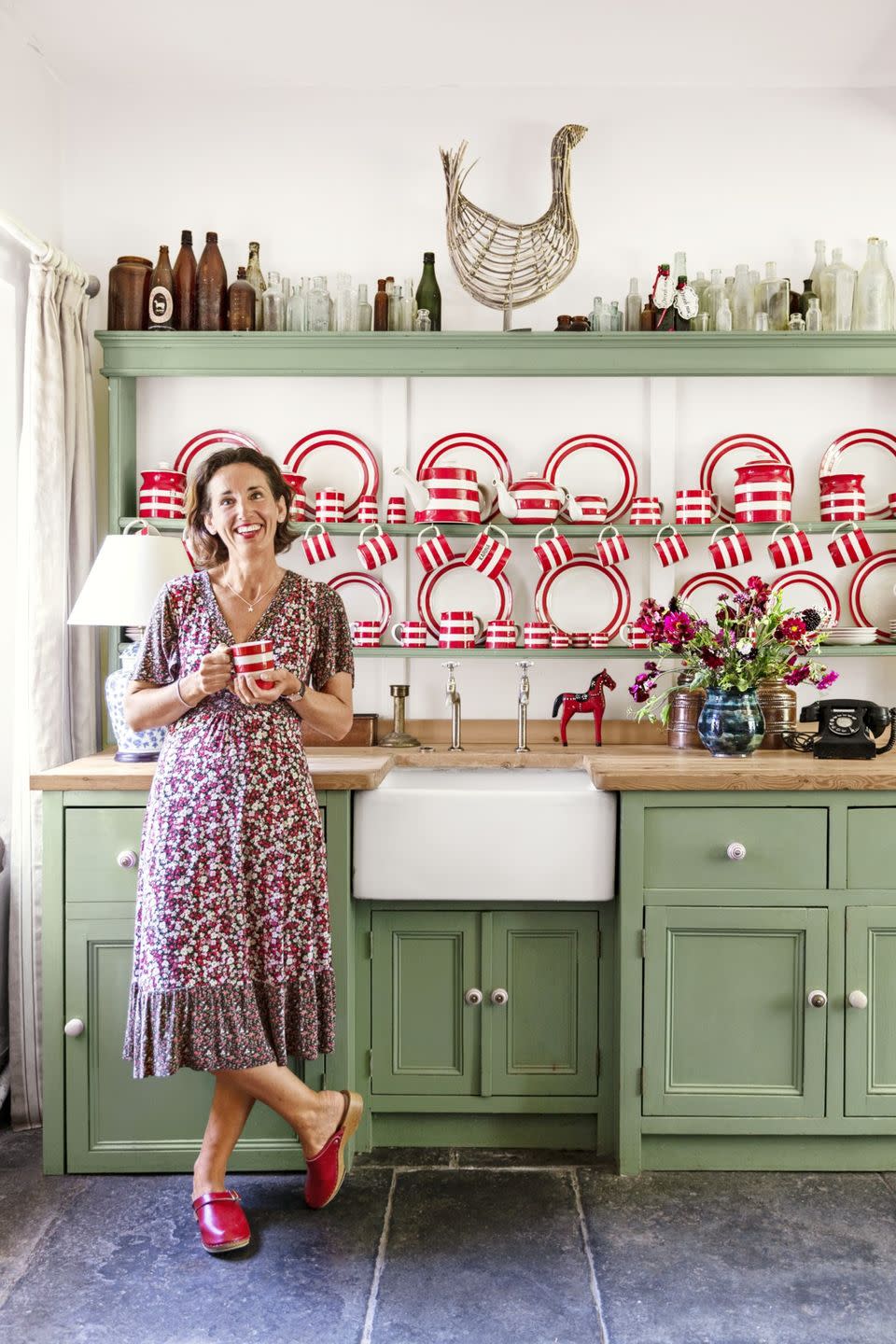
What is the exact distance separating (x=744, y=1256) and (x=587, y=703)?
1467 mm

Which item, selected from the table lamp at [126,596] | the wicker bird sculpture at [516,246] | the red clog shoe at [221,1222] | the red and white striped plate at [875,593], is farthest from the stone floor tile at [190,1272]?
the wicker bird sculpture at [516,246]

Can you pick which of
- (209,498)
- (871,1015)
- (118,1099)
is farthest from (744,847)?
(118,1099)

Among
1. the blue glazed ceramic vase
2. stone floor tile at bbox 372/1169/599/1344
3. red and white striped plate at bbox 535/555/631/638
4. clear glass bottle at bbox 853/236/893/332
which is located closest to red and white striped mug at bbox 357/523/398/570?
red and white striped plate at bbox 535/555/631/638

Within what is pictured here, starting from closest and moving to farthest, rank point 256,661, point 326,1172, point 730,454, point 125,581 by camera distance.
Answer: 1. point 256,661
2. point 326,1172
3. point 125,581
4. point 730,454

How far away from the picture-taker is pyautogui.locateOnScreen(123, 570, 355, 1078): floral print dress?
2.06 meters

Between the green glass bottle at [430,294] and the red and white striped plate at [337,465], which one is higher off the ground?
the green glass bottle at [430,294]

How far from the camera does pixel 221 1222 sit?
83.7 inches

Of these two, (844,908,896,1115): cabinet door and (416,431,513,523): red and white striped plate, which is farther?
(416,431,513,523): red and white striped plate

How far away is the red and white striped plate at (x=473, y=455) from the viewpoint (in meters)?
3.20

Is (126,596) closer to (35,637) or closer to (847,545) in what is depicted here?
(35,637)

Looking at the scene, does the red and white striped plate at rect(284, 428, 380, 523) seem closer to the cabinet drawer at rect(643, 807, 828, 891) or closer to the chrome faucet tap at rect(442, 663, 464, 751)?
the chrome faucet tap at rect(442, 663, 464, 751)

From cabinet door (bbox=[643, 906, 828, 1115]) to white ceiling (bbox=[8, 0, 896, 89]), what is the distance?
7.86ft

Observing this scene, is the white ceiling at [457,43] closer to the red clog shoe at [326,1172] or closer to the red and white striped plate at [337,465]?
the red and white striped plate at [337,465]

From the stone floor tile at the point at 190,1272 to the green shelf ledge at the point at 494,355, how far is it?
2.19 metres
